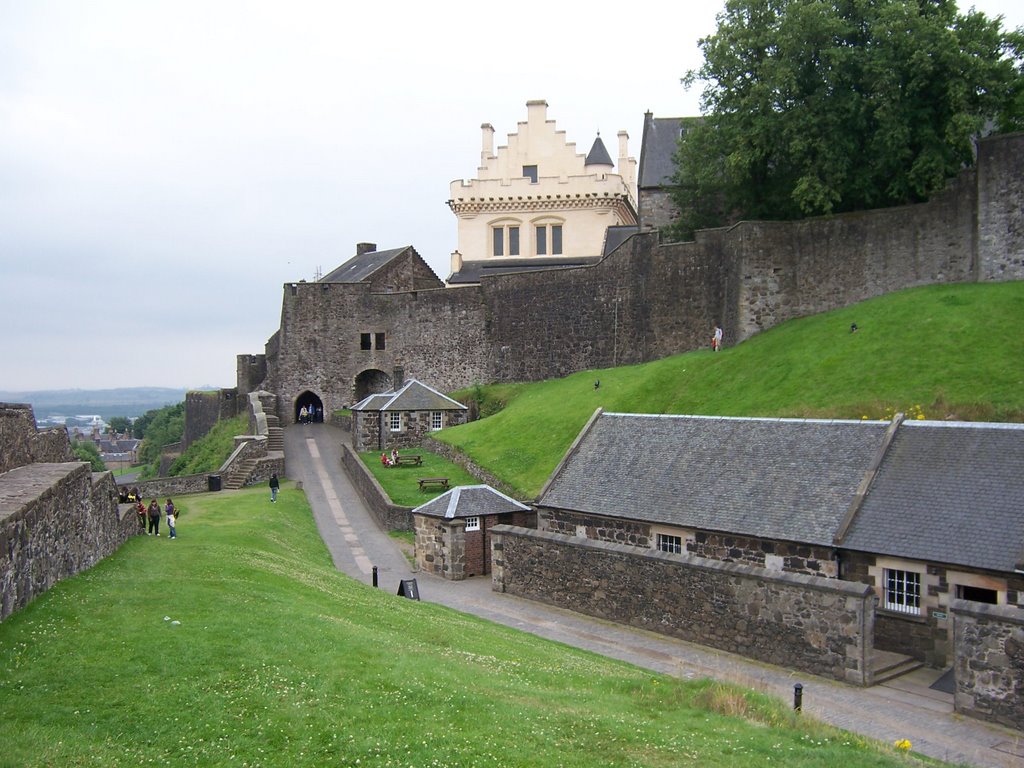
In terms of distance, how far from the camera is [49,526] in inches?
582

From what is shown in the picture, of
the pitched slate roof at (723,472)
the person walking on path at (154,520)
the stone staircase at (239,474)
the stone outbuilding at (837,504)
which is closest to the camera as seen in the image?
the stone outbuilding at (837,504)

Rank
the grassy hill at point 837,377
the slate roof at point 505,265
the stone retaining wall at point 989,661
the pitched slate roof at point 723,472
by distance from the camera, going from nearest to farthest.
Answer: the stone retaining wall at point 989,661 → the pitched slate roof at point 723,472 → the grassy hill at point 837,377 → the slate roof at point 505,265

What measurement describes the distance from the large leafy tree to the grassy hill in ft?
15.6

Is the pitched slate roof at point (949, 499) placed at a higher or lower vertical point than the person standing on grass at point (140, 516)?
higher

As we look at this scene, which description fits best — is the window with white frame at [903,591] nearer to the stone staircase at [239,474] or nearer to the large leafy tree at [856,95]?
the large leafy tree at [856,95]

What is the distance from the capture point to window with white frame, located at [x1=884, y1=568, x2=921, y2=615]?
1777 centimetres

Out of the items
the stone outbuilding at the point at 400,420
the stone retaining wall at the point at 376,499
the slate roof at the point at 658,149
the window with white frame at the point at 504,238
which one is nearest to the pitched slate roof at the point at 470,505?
the stone retaining wall at the point at 376,499

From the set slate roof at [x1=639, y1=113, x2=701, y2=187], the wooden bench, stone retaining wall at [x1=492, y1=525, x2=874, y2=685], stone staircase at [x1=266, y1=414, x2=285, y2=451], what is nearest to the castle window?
slate roof at [x1=639, y1=113, x2=701, y2=187]

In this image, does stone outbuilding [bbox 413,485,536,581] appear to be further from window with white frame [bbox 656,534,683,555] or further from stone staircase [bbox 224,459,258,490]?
stone staircase [bbox 224,459,258,490]

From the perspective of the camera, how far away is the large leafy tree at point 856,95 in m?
30.2

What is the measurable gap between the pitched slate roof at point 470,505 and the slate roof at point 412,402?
1555 centimetres

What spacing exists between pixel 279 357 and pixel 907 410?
37.3 m

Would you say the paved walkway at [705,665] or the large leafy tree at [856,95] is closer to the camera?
the paved walkway at [705,665]

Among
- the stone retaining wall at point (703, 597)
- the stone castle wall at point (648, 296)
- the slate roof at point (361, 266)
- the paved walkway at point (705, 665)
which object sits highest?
the slate roof at point (361, 266)
